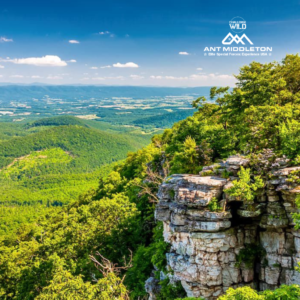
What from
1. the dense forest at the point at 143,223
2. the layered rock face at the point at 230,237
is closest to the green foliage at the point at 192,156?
the dense forest at the point at 143,223

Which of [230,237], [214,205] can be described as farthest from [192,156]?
[230,237]

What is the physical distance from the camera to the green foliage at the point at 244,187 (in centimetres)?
1675

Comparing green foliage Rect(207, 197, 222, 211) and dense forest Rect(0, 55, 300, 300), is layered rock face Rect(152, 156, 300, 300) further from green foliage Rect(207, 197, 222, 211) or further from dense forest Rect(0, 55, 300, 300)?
dense forest Rect(0, 55, 300, 300)

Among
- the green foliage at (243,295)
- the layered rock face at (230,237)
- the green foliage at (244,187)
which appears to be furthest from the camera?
the layered rock face at (230,237)

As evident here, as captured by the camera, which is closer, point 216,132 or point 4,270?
point 216,132

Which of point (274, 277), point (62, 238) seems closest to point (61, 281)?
point (62, 238)

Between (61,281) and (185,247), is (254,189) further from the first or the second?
(61,281)

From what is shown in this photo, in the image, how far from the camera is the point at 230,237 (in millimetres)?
18062

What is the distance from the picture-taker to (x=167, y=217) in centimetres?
2034

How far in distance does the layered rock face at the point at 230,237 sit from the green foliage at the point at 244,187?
0.66 meters

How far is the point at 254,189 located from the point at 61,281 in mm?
19374

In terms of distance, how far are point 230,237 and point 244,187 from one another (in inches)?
157

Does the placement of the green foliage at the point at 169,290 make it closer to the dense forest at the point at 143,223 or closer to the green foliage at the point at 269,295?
the dense forest at the point at 143,223

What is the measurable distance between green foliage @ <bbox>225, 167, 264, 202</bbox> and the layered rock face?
2.17 ft
